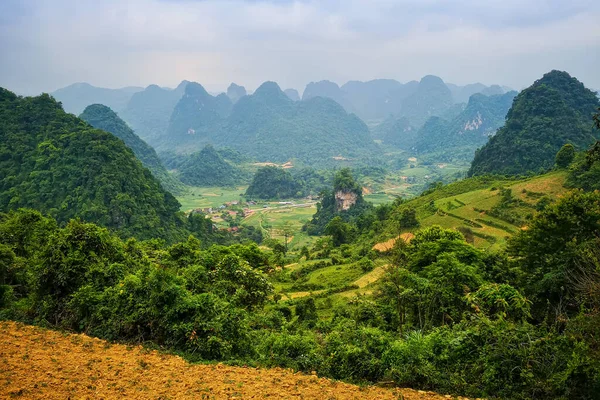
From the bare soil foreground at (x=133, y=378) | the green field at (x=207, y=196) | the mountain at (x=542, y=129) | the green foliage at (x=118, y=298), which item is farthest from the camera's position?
the green field at (x=207, y=196)

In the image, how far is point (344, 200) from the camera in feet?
183

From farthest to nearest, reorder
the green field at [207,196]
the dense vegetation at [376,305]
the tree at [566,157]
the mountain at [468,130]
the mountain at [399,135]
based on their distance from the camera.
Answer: the mountain at [399,135], the mountain at [468,130], the green field at [207,196], the tree at [566,157], the dense vegetation at [376,305]

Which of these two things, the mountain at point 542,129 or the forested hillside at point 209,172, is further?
the forested hillside at point 209,172

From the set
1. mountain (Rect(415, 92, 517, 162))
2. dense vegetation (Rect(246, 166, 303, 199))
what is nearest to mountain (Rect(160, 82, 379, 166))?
mountain (Rect(415, 92, 517, 162))

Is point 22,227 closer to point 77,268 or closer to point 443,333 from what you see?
point 77,268

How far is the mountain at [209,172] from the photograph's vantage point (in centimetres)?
9275

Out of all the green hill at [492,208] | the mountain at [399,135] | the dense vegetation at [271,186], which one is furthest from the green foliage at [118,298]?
the mountain at [399,135]

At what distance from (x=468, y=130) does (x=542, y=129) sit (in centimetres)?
9262

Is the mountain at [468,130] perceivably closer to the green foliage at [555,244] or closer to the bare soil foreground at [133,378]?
the green foliage at [555,244]

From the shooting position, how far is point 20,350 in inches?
300

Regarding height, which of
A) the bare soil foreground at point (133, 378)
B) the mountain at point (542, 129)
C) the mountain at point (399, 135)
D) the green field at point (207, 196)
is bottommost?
the green field at point (207, 196)

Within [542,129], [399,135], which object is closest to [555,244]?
[542,129]

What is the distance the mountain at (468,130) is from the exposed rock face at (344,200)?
74907mm

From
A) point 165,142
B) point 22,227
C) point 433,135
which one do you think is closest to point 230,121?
point 165,142
